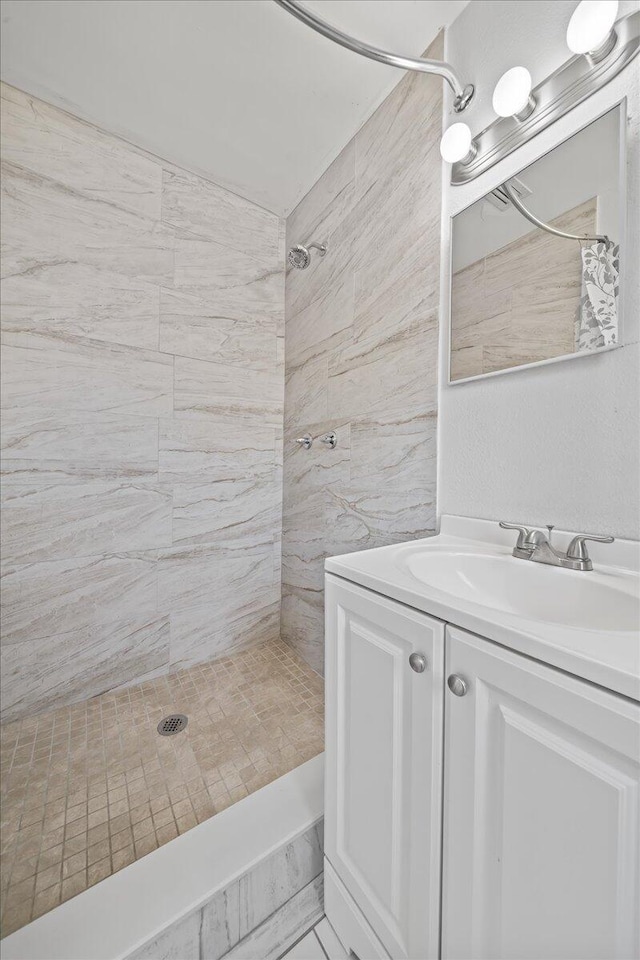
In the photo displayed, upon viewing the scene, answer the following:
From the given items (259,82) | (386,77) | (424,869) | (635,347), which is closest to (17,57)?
(259,82)

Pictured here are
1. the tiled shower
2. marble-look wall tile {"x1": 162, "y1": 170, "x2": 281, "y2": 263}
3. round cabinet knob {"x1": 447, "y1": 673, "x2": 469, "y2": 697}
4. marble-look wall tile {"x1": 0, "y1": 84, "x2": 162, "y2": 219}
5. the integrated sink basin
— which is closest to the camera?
round cabinet knob {"x1": 447, "y1": 673, "x2": 469, "y2": 697}

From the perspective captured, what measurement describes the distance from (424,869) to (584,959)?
0.23 meters

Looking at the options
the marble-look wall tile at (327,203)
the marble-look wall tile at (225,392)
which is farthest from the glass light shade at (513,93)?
the marble-look wall tile at (225,392)

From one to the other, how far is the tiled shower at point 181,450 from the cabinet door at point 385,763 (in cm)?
44

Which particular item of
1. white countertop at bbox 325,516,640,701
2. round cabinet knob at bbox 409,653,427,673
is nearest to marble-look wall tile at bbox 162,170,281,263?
A: white countertop at bbox 325,516,640,701

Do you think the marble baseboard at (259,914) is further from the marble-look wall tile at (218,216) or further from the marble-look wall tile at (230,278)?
the marble-look wall tile at (218,216)

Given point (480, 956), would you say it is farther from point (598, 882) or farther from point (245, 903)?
point (245, 903)

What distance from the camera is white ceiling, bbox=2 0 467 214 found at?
104cm

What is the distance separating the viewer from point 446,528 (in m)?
1.04

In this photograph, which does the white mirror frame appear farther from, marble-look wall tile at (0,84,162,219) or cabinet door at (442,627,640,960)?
marble-look wall tile at (0,84,162,219)

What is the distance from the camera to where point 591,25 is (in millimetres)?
719

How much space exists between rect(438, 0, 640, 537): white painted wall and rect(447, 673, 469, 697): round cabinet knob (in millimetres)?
475

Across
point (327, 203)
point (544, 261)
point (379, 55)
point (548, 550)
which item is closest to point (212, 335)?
point (327, 203)

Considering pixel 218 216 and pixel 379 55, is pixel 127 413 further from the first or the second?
pixel 379 55
